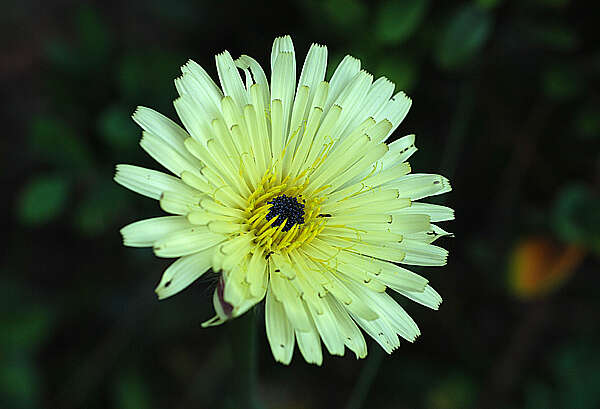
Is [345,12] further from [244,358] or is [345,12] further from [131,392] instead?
[131,392]
